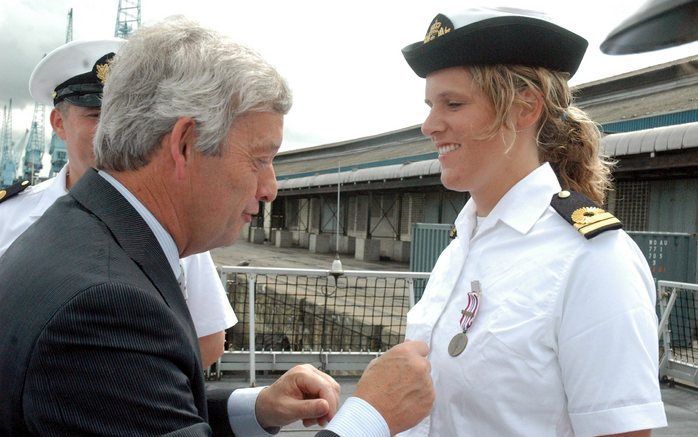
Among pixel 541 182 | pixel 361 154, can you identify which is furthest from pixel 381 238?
pixel 541 182

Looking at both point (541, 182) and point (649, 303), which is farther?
point (541, 182)

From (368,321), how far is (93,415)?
12.1 m

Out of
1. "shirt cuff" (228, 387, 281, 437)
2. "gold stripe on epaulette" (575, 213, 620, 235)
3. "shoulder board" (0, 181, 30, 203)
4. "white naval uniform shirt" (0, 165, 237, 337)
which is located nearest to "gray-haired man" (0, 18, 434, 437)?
"shirt cuff" (228, 387, 281, 437)

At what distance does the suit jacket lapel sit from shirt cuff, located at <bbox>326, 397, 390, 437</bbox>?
381 mm

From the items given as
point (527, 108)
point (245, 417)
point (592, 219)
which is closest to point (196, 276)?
point (245, 417)

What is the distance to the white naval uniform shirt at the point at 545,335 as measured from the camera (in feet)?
4.79

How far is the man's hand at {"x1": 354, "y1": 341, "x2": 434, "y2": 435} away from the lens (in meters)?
1.41

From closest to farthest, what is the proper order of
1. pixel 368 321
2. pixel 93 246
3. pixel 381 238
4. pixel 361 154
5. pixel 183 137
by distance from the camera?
pixel 93 246, pixel 183 137, pixel 368 321, pixel 381 238, pixel 361 154

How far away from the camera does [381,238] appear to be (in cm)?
2788

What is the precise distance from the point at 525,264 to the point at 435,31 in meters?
0.77

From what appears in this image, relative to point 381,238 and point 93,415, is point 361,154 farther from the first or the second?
point 93,415

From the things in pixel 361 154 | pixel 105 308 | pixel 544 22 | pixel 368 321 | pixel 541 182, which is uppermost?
pixel 361 154

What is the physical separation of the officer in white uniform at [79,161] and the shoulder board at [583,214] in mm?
1419

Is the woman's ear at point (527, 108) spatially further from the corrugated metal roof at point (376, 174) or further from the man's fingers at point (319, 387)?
the corrugated metal roof at point (376, 174)
